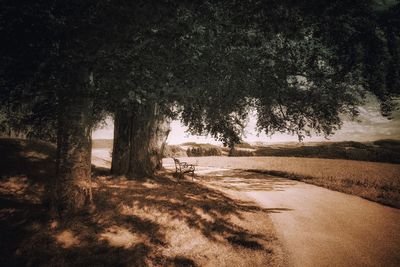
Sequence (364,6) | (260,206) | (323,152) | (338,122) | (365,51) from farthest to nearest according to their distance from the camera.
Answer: (323,152) < (338,122) < (260,206) < (365,51) < (364,6)

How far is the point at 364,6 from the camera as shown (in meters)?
5.11

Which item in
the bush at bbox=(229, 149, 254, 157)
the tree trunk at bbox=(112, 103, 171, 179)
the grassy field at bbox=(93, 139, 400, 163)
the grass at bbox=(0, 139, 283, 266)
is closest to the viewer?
the grass at bbox=(0, 139, 283, 266)

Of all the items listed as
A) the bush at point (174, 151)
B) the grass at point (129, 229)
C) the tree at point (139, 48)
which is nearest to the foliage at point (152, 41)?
the tree at point (139, 48)

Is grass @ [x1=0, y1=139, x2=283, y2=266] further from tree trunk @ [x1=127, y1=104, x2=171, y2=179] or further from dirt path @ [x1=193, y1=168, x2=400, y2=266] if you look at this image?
tree trunk @ [x1=127, y1=104, x2=171, y2=179]

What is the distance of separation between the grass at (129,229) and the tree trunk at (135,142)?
7.44 feet

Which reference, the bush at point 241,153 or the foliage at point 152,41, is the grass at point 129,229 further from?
the bush at point 241,153

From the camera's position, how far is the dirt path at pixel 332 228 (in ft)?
16.6

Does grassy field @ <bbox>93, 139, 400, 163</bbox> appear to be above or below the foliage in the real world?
below

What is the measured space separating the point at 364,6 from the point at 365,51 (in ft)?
3.09

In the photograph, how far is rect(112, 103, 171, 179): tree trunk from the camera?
422 inches

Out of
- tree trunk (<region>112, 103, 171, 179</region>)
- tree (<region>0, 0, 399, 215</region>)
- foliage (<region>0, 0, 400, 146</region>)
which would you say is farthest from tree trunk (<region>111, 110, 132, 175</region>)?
tree (<region>0, 0, 399, 215</region>)

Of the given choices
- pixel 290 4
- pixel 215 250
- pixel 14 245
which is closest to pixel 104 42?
pixel 290 4

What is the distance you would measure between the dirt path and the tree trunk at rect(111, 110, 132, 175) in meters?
4.74

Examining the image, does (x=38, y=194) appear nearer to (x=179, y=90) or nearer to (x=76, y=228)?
(x=76, y=228)
